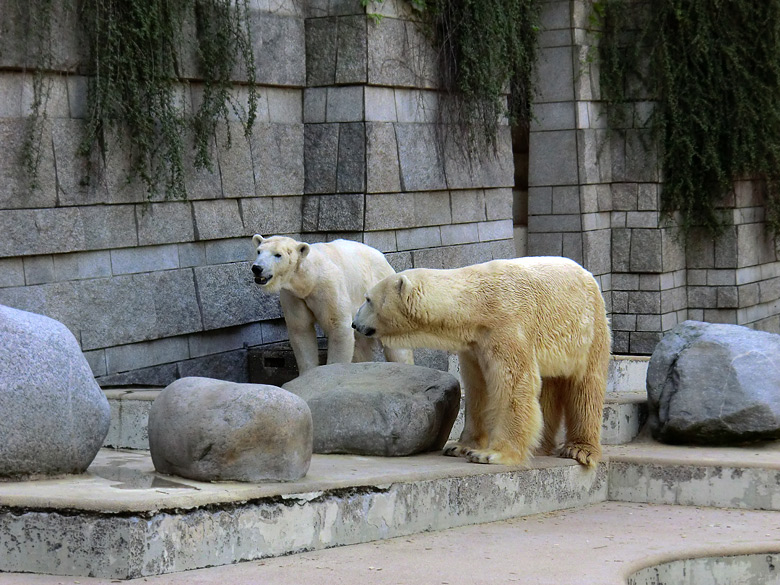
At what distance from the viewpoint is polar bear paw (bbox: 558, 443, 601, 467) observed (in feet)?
19.6

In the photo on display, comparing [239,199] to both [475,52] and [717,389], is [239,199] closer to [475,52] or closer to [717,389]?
[475,52]

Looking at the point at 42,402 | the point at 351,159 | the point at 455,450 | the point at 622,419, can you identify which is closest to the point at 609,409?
the point at 622,419

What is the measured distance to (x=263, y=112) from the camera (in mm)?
8023

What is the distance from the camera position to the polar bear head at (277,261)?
642 centimetres

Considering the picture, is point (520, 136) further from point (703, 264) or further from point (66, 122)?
point (66, 122)

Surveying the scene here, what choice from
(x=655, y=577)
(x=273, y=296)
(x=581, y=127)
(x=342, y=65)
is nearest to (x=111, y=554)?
(x=655, y=577)

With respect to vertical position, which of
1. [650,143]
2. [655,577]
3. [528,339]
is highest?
[650,143]

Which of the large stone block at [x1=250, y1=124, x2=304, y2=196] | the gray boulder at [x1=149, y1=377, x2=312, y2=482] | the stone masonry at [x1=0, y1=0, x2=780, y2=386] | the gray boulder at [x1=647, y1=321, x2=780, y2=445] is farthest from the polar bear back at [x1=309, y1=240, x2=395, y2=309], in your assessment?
the gray boulder at [x1=149, y1=377, x2=312, y2=482]

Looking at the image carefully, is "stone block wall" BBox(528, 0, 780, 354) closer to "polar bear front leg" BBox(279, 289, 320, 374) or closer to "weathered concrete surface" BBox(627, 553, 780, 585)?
"polar bear front leg" BBox(279, 289, 320, 374)

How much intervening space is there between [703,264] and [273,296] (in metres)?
5.17

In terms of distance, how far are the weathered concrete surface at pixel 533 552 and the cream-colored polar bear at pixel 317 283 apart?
1.73m

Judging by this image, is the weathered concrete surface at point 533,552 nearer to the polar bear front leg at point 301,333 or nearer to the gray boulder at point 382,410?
the gray boulder at point 382,410

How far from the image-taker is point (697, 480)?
6234 mm

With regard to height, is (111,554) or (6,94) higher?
(6,94)
